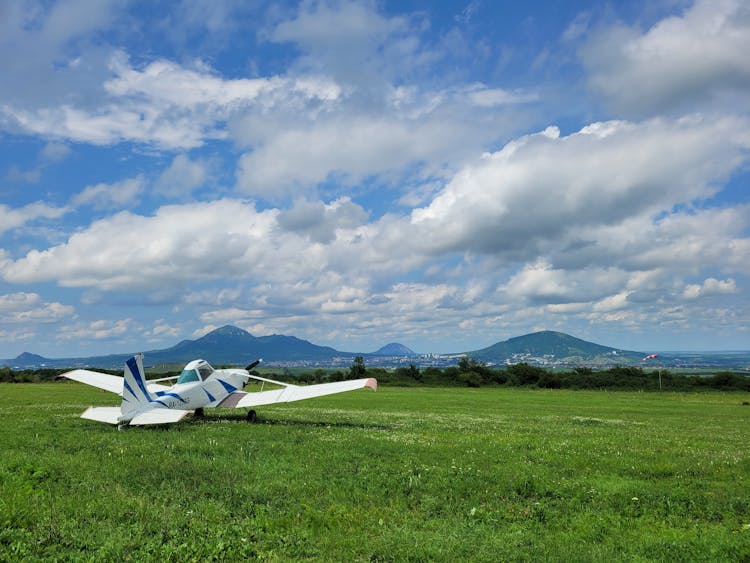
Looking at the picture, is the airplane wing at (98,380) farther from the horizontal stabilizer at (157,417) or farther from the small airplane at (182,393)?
the horizontal stabilizer at (157,417)

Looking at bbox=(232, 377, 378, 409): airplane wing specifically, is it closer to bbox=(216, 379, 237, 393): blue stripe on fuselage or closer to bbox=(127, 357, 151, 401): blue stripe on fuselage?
bbox=(216, 379, 237, 393): blue stripe on fuselage

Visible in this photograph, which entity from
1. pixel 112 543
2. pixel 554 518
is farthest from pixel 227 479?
pixel 554 518

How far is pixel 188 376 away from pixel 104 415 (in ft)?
14.0

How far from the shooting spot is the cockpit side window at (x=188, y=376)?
834 inches

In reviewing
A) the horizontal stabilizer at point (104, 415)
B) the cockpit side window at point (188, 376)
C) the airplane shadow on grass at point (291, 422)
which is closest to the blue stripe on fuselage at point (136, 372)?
the horizontal stabilizer at point (104, 415)

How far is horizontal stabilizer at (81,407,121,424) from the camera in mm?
16970

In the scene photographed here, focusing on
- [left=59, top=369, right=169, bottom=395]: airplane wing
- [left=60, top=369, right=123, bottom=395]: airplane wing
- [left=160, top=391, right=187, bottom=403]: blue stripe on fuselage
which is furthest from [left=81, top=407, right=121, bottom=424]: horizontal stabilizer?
[left=60, top=369, right=123, bottom=395]: airplane wing

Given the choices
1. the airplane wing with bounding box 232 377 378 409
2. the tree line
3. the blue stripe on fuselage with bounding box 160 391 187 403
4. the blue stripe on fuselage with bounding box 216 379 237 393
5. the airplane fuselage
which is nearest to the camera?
the airplane fuselage

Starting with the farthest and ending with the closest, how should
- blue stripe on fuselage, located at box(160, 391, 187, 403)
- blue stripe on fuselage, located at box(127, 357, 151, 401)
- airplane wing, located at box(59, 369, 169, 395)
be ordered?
airplane wing, located at box(59, 369, 169, 395), blue stripe on fuselage, located at box(160, 391, 187, 403), blue stripe on fuselage, located at box(127, 357, 151, 401)

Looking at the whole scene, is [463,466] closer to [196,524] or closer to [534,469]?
[534,469]

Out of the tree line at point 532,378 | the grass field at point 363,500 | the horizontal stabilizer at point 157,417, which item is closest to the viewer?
the grass field at point 363,500

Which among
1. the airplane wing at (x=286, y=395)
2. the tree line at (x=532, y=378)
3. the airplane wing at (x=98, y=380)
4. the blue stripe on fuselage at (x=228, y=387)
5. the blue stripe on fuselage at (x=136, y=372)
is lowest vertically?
the tree line at (x=532, y=378)

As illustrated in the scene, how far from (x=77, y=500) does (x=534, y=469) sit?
8.73m

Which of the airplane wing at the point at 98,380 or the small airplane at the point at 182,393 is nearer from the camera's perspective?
the small airplane at the point at 182,393
